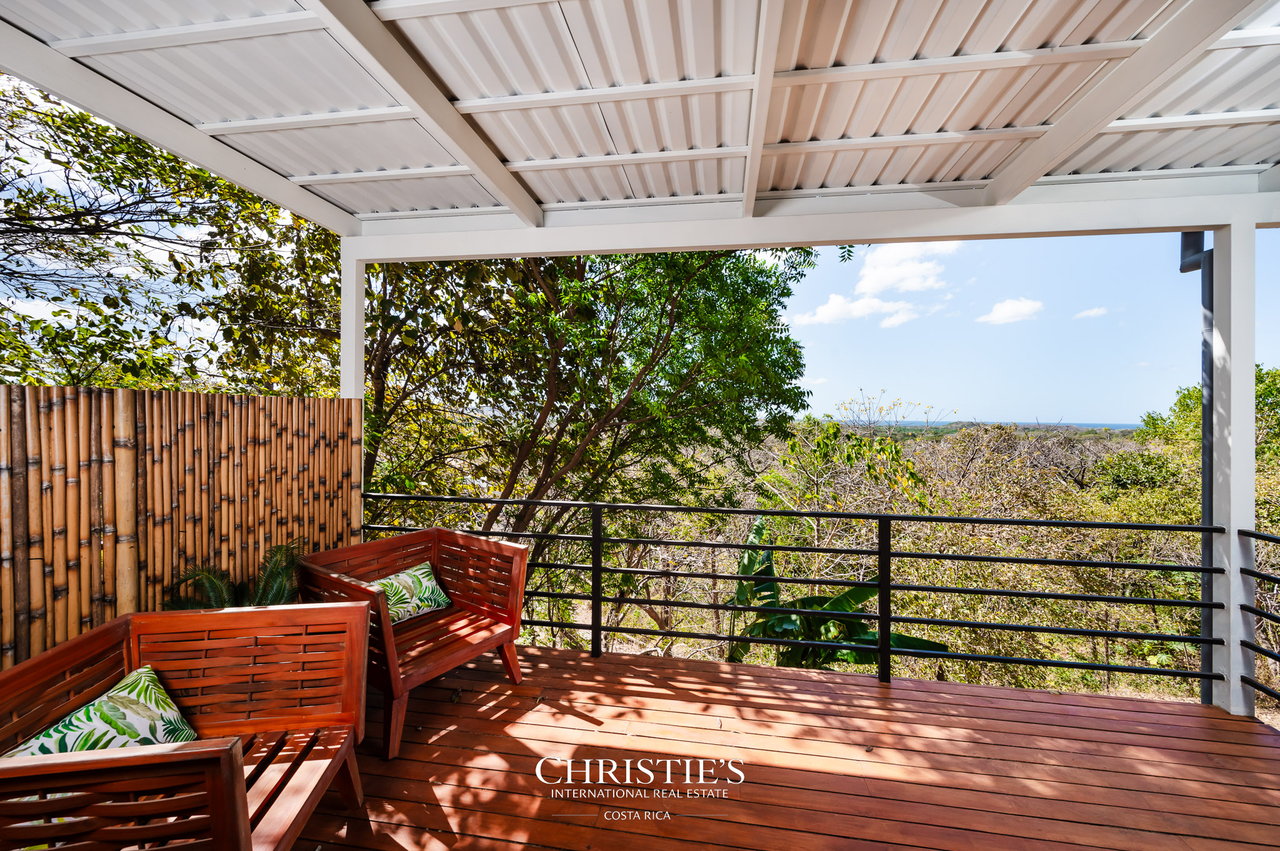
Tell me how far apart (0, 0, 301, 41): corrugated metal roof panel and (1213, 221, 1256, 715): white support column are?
402cm

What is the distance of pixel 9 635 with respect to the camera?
155 centimetres

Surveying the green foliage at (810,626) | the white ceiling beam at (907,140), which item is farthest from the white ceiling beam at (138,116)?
the green foliage at (810,626)

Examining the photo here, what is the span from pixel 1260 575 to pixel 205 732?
13.4 ft

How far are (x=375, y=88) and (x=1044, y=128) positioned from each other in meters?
2.66

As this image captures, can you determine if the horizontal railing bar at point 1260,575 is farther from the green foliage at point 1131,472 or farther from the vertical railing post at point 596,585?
the green foliage at point 1131,472

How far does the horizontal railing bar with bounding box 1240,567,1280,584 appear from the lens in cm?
231

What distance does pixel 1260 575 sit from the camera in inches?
92.9

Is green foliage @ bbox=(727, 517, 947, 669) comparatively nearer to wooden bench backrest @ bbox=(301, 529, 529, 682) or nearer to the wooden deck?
the wooden deck

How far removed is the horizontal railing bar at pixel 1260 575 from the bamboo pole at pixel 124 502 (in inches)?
173

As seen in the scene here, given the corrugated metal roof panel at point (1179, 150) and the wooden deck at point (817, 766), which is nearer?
the wooden deck at point (817, 766)

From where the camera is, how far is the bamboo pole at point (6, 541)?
1.54 m

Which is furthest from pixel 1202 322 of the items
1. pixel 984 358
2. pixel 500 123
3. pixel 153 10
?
pixel 984 358

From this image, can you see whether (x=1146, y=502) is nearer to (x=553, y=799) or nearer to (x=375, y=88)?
(x=553, y=799)

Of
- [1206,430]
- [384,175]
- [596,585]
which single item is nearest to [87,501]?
[384,175]
